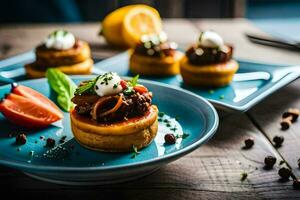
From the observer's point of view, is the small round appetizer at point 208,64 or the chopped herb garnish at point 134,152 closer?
the chopped herb garnish at point 134,152

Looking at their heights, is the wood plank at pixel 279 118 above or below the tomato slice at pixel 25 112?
below

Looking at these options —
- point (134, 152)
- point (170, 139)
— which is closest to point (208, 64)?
point (170, 139)

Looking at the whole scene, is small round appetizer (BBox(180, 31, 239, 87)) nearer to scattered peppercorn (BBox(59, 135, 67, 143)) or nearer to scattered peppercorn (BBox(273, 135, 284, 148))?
scattered peppercorn (BBox(273, 135, 284, 148))

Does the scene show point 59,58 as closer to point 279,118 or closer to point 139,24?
point 139,24

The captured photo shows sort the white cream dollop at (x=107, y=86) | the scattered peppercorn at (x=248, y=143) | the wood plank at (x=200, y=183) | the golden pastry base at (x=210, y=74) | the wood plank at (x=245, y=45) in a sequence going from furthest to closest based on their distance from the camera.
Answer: the wood plank at (x=245, y=45) → the golden pastry base at (x=210, y=74) → the scattered peppercorn at (x=248, y=143) → the white cream dollop at (x=107, y=86) → the wood plank at (x=200, y=183)

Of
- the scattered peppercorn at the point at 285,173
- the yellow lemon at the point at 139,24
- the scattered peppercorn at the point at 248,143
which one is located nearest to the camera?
the scattered peppercorn at the point at 285,173

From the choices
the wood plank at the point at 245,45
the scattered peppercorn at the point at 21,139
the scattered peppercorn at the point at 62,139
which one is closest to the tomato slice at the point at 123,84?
the scattered peppercorn at the point at 62,139

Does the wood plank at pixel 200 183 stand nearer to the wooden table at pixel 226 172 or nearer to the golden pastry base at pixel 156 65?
the wooden table at pixel 226 172

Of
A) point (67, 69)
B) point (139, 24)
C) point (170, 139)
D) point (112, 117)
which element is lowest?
point (139, 24)

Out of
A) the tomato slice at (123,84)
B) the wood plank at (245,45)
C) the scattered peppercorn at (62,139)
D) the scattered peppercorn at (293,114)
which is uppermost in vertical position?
the tomato slice at (123,84)
